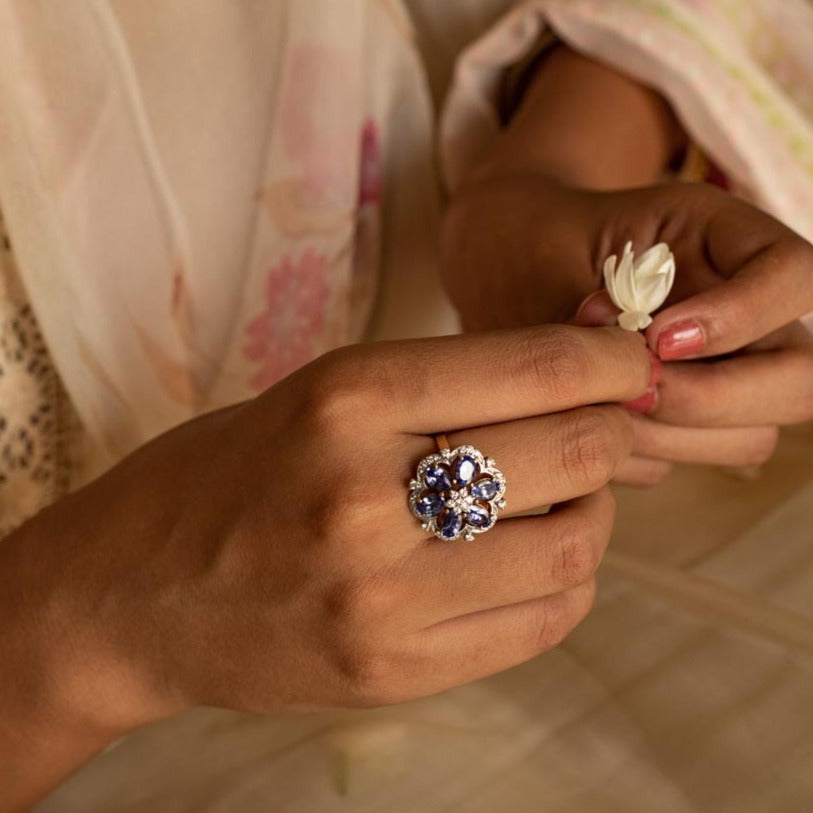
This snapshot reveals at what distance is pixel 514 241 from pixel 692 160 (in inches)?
10.3

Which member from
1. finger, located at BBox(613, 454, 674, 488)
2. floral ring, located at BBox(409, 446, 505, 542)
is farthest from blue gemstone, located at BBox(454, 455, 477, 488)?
finger, located at BBox(613, 454, 674, 488)

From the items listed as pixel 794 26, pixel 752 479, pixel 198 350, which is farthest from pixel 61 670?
pixel 794 26

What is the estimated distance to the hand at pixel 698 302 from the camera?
19.7 inches

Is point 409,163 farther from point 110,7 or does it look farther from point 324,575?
point 324,575

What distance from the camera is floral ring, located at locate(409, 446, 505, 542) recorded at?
40cm

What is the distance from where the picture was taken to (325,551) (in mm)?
410

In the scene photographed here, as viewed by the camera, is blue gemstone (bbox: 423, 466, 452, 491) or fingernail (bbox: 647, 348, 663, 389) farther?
fingernail (bbox: 647, 348, 663, 389)

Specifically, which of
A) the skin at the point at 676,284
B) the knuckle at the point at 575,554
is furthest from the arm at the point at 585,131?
the knuckle at the point at 575,554

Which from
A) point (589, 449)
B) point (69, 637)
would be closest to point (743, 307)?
point (589, 449)

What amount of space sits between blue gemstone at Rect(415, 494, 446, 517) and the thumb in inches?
6.3

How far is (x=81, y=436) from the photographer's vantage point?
66 centimetres

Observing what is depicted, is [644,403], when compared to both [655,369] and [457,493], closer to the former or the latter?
[655,369]

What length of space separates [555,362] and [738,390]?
0.58 feet

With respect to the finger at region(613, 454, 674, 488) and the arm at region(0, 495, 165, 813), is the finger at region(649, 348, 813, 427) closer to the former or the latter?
the finger at region(613, 454, 674, 488)
